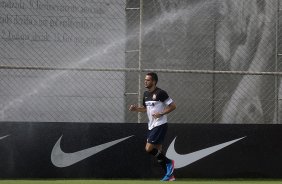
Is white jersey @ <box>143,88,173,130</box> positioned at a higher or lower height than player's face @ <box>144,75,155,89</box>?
lower

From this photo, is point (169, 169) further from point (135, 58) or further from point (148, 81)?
point (135, 58)

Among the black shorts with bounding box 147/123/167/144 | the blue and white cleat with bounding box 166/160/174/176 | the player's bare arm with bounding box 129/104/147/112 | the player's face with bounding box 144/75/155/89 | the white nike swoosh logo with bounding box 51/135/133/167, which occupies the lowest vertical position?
the blue and white cleat with bounding box 166/160/174/176

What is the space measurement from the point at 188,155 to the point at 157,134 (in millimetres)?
1191

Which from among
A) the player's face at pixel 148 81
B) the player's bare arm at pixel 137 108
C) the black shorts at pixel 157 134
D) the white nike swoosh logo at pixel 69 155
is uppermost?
the player's face at pixel 148 81

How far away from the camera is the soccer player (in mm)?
14195

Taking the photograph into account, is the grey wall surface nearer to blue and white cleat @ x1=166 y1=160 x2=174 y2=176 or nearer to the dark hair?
the dark hair

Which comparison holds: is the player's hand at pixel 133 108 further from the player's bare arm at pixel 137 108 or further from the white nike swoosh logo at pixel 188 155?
the white nike swoosh logo at pixel 188 155

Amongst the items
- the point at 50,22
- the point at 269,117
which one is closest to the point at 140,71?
the point at 50,22

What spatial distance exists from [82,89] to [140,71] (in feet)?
3.53

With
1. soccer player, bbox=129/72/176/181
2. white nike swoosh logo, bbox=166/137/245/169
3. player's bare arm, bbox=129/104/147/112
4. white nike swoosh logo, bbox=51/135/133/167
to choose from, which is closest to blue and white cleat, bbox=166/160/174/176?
soccer player, bbox=129/72/176/181

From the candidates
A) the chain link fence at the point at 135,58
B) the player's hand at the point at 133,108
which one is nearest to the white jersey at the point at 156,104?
the player's hand at the point at 133,108

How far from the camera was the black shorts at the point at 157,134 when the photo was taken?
46.6 feet

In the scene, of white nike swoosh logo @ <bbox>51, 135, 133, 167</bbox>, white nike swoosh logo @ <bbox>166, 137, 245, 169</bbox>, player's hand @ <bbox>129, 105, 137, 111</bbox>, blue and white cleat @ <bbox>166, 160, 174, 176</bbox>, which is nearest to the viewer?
player's hand @ <bbox>129, 105, 137, 111</bbox>

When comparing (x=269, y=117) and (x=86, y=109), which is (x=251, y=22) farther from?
(x=86, y=109)
